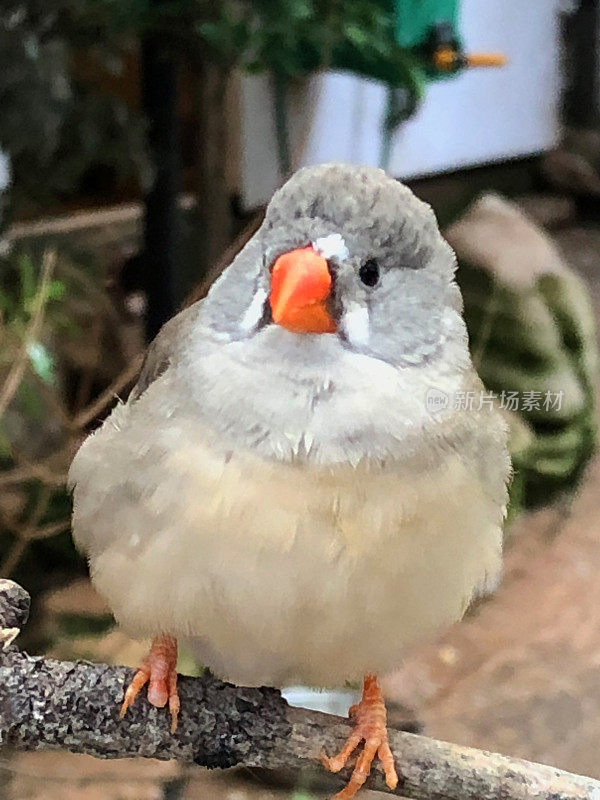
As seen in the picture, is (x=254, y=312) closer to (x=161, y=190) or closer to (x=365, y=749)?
(x=365, y=749)

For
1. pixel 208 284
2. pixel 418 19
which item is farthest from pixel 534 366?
pixel 208 284

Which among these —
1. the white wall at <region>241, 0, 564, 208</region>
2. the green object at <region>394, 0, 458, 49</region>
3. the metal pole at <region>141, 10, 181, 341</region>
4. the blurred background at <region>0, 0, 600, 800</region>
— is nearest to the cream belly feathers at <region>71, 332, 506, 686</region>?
the blurred background at <region>0, 0, 600, 800</region>

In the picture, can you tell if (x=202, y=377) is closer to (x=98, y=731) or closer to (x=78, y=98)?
(x=98, y=731)

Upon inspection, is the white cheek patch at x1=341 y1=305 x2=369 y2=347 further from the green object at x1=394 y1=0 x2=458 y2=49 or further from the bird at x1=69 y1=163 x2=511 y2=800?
the green object at x1=394 y1=0 x2=458 y2=49

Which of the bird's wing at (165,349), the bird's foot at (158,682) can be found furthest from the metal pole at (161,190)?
the bird's foot at (158,682)

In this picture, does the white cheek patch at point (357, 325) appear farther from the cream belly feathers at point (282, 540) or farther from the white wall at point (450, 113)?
the white wall at point (450, 113)

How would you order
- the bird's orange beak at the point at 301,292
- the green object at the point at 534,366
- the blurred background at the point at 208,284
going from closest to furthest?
the bird's orange beak at the point at 301,292 → the blurred background at the point at 208,284 → the green object at the point at 534,366

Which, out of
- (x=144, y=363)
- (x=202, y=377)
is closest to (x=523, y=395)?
(x=144, y=363)
